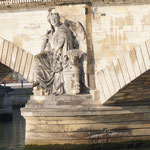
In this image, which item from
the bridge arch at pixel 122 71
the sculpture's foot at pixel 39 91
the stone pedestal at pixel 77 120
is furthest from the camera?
the sculpture's foot at pixel 39 91

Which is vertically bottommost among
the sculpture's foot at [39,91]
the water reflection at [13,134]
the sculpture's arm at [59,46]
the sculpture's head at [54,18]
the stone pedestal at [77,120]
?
the water reflection at [13,134]

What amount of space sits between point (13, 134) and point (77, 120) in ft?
18.5

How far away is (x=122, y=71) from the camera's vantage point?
15102 mm

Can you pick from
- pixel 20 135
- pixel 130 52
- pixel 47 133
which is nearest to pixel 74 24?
pixel 130 52

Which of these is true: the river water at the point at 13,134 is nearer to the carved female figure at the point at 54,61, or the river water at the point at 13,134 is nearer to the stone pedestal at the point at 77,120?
the stone pedestal at the point at 77,120

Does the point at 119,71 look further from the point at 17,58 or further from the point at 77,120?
the point at 17,58

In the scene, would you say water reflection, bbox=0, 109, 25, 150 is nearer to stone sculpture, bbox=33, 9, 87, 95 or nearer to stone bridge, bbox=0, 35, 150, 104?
stone bridge, bbox=0, 35, 150, 104

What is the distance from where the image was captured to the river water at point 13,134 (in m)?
18.0

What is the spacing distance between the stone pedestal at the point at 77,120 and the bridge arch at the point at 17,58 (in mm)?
1110

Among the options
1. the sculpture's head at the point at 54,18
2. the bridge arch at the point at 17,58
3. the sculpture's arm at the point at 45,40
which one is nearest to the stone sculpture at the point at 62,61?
the sculpture's head at the point at 54,18

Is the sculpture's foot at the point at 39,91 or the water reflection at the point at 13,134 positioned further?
the water reflection at the point at 13,134

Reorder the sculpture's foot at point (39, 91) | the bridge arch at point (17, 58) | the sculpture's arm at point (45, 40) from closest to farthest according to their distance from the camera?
the sculpture's foot at point (39, 91) < the sculpture's arm at point (45, 40) < the bridge arch at point (17, 58)

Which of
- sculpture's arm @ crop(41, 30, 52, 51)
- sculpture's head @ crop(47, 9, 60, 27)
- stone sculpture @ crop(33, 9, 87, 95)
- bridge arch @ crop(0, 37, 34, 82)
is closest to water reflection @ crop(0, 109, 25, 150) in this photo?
bridge arch @ crop(0, 37, 34, 82)

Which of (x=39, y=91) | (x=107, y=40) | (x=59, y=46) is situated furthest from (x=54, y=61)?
(x=107, y=40)
